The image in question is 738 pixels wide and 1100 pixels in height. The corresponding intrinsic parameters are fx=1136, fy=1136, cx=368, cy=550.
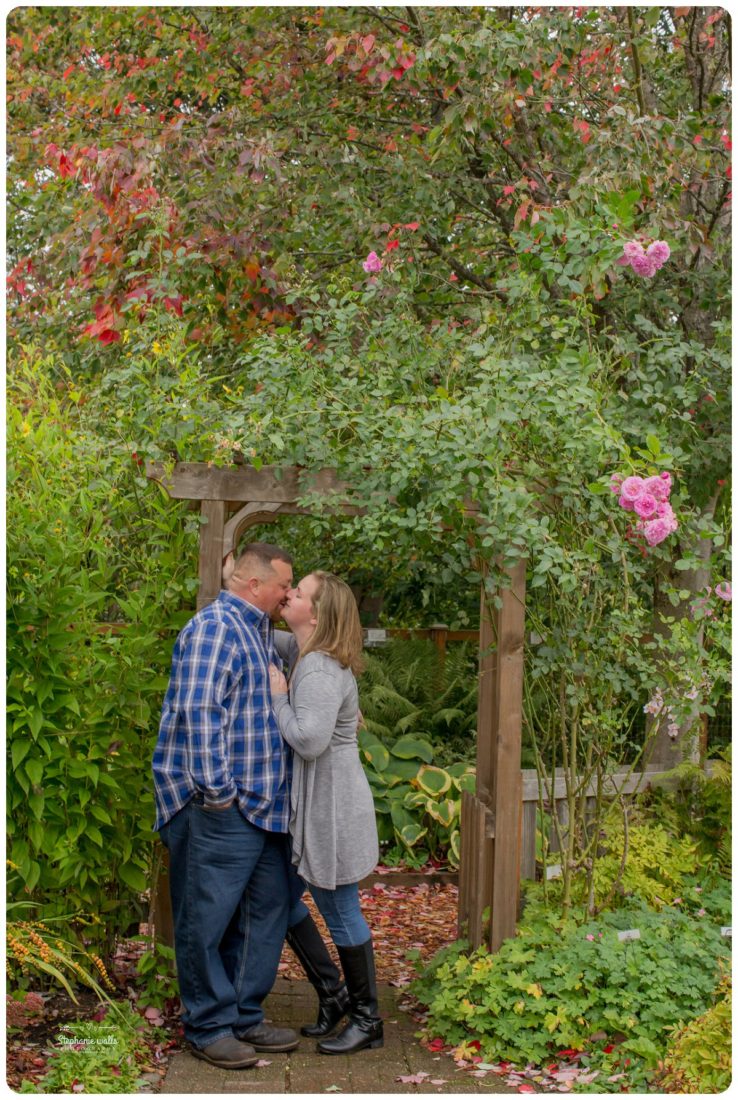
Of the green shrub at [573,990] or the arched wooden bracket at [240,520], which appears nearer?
the green shrub at [573,990]

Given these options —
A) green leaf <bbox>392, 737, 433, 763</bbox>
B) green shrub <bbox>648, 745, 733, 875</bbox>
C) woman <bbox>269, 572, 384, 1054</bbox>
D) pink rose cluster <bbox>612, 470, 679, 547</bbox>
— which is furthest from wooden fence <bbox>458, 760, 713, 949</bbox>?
green leaf <bbox>392, 737, 433, 763</bbox>

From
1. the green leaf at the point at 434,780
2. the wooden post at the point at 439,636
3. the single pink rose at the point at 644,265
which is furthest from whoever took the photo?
the wooden post at the point at 439,636

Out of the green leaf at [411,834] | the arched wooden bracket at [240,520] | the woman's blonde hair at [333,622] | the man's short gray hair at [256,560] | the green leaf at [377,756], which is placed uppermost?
the arched wooden bracket at [240,520]

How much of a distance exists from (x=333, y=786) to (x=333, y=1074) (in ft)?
3.41

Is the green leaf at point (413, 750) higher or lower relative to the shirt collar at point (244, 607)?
lower

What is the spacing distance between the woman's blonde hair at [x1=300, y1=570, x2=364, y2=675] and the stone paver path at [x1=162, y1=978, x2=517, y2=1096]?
1488mm

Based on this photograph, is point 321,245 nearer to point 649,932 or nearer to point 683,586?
point 683,586

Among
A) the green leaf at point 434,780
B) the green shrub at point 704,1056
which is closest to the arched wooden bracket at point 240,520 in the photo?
the green shrub at point 704,1056

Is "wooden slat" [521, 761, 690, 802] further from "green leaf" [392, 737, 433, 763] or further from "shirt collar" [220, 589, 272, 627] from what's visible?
"shirt collar" [220, 589, 272, 627]

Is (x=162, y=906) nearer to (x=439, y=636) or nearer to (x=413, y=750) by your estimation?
(x=413, y=750)

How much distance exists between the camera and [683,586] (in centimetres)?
654

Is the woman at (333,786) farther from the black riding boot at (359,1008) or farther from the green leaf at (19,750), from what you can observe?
the green leaf at (19,750)

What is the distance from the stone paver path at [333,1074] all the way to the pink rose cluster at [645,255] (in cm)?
329

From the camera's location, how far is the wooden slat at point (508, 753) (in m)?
4.61
